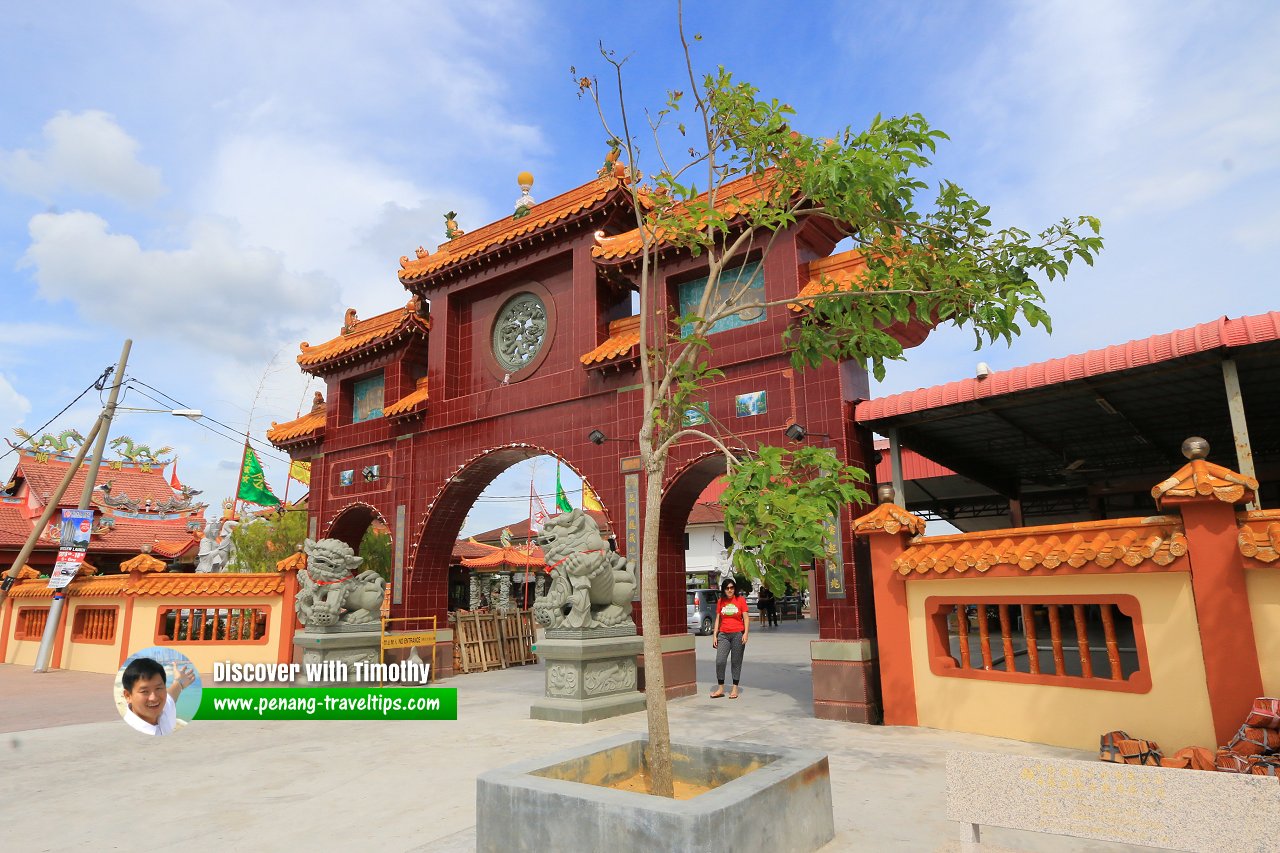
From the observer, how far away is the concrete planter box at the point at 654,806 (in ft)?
10.8

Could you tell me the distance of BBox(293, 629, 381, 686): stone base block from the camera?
11703mm

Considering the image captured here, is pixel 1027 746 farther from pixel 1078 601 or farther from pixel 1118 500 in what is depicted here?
pixel 1118 500

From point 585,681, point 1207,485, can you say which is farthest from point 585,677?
point 1207,485

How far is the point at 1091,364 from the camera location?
23.8 ft

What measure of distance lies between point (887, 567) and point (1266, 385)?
183 inches

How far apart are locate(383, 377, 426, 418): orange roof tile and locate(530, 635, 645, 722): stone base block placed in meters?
6.18

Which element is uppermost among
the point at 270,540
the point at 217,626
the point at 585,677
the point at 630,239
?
the point at 630,239

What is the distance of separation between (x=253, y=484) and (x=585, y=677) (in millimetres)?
13634

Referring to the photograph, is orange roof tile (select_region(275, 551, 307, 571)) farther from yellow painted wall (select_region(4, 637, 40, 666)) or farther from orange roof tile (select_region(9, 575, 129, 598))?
yellow painted wall (select_region(4, 637, 40, 666))

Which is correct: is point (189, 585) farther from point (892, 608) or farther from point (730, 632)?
point (892, 608)

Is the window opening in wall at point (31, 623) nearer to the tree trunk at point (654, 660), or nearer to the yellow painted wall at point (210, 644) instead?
the yellow painted wall at point (210, 644)

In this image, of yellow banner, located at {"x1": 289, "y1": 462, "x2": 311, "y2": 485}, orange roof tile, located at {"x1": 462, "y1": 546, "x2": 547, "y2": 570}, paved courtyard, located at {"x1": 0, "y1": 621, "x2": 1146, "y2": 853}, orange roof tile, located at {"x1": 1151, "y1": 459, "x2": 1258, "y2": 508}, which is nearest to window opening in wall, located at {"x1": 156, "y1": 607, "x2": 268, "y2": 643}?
paved courtyard, located at {"x1": 0, "y1": 621, "x2": 1146, "y2": 853}

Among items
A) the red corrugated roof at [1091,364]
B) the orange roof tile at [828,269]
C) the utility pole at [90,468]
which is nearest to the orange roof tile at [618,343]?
the orange roof tile at [828,269]

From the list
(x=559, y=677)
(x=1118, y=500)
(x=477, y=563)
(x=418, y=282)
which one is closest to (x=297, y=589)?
(x=418, y=282)
